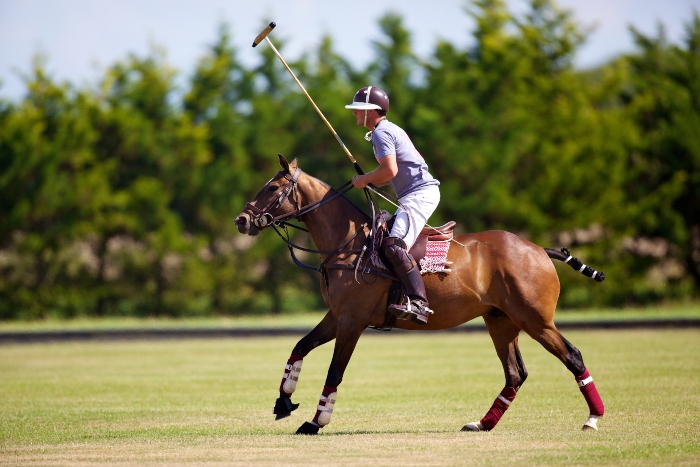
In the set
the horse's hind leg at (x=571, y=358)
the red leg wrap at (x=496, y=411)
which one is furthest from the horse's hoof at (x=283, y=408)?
the horse's hind leg at (x=571, y=358)

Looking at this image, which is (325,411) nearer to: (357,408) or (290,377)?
(290,377)

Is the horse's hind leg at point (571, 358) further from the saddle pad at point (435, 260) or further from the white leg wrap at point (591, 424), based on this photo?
the saddle pad at point (435, 260)

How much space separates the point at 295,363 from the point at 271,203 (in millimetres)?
1559

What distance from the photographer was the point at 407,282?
372 inches

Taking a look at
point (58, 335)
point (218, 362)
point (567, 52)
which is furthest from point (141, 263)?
point (567, 52)

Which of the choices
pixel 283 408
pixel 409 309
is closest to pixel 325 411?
pixel 283 408

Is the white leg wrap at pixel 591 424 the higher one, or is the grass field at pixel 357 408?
the white leg wrap at pixel 591 424

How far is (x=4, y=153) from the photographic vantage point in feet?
97.8

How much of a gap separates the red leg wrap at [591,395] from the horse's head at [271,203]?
3.20 meters

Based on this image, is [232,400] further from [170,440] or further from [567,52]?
[567,52]

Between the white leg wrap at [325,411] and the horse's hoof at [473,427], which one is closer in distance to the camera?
the white leg wrap at [325,411]

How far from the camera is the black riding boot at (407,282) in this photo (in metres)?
9.38

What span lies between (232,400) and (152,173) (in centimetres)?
2131

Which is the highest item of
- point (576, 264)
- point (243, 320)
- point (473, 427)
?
point (576, 264)
